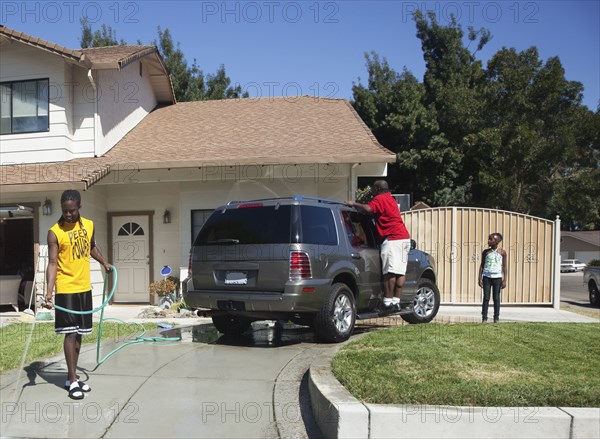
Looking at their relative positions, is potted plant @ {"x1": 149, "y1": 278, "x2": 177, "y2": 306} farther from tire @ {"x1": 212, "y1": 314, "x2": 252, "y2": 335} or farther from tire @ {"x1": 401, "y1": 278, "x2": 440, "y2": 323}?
tire @ {"x1": 401, "y1": 278, "x2": 440, "y2": 323}

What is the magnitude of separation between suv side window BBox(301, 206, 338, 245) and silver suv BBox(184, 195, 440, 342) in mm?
13

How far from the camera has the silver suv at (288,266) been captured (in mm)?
6648

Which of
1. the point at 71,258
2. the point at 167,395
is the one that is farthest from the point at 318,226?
the point at 71,258

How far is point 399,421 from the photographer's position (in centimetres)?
395

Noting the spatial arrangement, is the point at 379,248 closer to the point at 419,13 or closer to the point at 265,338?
the point at 265,338

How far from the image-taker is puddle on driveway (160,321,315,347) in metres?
7.50

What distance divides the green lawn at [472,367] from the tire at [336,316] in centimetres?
37

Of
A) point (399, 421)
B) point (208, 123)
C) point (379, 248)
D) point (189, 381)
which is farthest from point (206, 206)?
point (399, 421)

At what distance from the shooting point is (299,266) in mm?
6613

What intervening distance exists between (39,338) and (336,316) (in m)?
4.51

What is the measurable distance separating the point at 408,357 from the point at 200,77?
27.1 metres

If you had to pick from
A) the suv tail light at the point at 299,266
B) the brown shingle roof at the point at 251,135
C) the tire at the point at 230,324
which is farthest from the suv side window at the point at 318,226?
the brown shingle roof at the point at 251,135

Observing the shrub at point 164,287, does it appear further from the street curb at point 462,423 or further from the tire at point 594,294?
the tire at point 594,294

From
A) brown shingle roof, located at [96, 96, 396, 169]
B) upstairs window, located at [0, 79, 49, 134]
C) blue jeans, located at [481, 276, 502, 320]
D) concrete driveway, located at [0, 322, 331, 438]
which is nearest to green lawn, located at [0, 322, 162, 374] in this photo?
concrete driveway, located at [0, 322, 331, 438]
